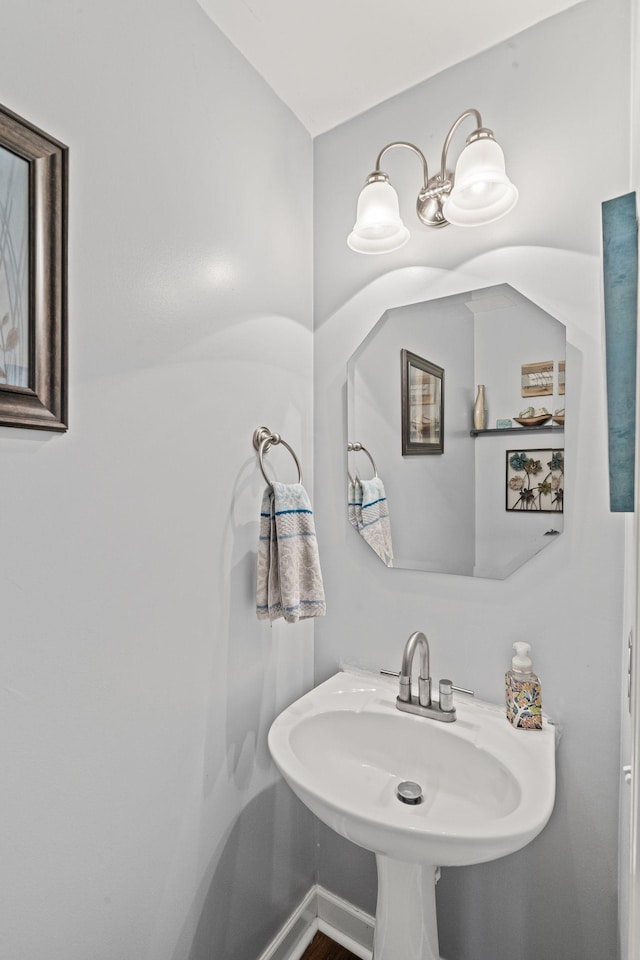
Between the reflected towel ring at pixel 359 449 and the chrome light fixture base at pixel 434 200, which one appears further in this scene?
the reflected towel ring at pixel 359 449

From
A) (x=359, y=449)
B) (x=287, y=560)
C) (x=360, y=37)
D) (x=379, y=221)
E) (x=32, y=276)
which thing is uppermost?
(x=360, y=37)

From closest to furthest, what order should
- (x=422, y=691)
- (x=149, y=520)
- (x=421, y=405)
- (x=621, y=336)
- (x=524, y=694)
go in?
(x=621, y=336) → (x=149, y=520) → (x=524, y=694) → (x=422, y=691) → (x=421, y=405)

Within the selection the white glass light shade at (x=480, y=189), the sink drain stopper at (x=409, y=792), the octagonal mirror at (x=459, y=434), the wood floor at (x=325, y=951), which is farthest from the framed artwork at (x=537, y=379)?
the wood floor at (x=325, y=951)

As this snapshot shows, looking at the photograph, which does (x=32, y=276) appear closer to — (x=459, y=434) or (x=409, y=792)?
(x=459, y=434)

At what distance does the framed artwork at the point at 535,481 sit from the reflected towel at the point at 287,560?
0.51m

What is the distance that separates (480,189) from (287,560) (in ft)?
3.19

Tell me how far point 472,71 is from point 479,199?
41 centimetres

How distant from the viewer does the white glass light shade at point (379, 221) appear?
1247 mm

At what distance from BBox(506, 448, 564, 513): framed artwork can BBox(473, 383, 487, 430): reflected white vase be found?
0.32 ft

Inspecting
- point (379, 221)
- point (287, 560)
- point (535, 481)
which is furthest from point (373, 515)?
point (379, 221)

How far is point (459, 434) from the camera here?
1300 millimetres

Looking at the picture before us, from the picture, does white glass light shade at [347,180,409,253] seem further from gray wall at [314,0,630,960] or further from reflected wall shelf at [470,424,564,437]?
reflected wall shelf at [470,424,564,437]

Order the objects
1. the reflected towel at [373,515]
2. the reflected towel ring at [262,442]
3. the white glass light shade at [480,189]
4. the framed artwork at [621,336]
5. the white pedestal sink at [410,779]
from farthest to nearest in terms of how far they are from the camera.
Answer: the reflected towel at [373,515] < the reflected towel ring at [262,442] < the white glass light shade at [480,189] < the white pedestal sink at [410,779] < the framed artwork at [621,336]

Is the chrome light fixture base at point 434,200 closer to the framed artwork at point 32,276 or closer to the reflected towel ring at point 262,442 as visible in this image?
the reflected towel ring at point 262,442
